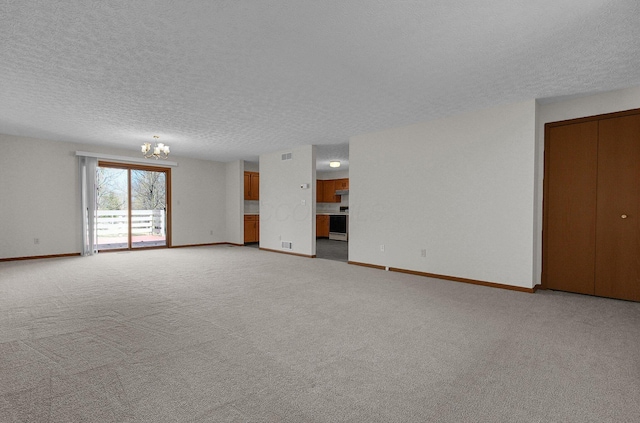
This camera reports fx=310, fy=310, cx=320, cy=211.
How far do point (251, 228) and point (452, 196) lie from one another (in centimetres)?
621

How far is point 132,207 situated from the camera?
7.79m

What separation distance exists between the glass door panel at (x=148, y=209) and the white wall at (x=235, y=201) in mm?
1767

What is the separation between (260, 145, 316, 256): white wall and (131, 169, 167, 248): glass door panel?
2755mm

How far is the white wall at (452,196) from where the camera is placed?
411 cm

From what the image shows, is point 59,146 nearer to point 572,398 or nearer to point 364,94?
point 364,94

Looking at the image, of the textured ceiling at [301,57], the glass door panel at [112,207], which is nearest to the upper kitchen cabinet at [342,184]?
the textured ceiling at [301,57]

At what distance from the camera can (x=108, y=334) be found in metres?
2.58

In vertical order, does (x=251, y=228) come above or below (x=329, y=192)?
below

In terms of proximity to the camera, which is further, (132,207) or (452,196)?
(132,207)

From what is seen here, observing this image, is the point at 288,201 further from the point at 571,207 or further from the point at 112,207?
the point at 571,207

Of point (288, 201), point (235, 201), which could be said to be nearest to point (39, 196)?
point (235, 201)

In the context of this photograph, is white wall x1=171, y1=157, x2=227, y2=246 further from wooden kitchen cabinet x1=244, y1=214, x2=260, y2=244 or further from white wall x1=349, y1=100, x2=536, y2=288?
white wall x1=349, y1=100, x2=536, y2=288

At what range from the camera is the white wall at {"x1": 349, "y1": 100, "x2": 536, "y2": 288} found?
13.5 ft

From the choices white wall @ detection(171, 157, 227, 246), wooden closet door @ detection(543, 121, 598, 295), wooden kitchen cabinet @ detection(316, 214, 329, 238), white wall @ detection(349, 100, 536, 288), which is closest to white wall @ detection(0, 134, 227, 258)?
white wall @ detection(171, 157, 227, 246)
